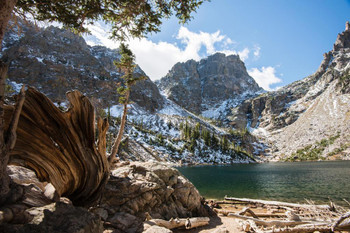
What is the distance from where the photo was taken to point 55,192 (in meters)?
5.13

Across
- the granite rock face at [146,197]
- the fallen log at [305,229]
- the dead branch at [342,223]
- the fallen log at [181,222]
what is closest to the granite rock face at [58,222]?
the granite rock face at [146,197]

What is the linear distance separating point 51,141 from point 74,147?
696 mm

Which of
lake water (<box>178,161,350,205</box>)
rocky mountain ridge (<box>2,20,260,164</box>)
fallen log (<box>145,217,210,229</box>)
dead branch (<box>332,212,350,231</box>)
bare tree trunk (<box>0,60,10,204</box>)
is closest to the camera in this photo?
bare tree trunk (<box>0,60,10,204</box>)

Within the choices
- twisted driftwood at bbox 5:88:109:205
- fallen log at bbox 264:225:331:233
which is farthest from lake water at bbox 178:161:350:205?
twisted driftwood at bbox 5:88:109:205

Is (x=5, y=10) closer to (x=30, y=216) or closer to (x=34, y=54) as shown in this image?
(x=30, y=216)

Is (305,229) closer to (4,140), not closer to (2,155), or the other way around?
(2,155)

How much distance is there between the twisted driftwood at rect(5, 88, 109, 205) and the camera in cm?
480

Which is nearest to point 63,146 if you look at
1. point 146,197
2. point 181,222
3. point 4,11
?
point 4,11

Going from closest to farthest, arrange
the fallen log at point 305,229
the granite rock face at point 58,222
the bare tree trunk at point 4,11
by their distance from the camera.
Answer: the granite rock face at point 58,222, the bare tree trunk at point 4,11, the fallen log at point 305,229

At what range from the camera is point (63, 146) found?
5.57 meters

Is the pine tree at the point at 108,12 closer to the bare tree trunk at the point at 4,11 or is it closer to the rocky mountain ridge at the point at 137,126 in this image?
the bare tree trunk at the point at 4,11

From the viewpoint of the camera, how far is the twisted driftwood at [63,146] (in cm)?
480

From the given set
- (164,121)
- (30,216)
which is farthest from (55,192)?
(164,121)

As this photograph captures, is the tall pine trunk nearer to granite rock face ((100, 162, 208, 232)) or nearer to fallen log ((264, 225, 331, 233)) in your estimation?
granite rock face ((100, 162, 208, 232))
